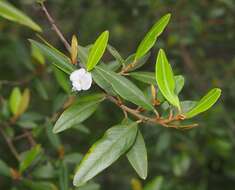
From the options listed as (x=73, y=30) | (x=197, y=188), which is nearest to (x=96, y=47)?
(x=197, y=188)

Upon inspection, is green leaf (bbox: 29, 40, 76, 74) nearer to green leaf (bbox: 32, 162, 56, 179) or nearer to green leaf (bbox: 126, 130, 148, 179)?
green leaf (bbox: 126, 130, 148, 179)

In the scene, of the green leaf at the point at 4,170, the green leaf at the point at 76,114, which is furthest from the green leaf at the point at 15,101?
the green leaf at the point at 76,114

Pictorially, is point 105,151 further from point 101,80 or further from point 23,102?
point 23,102

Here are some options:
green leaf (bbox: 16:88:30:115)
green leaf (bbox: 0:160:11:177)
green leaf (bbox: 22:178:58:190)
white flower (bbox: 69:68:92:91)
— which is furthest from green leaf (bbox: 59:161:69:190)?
white flower (bbox: 69:68:92:91)

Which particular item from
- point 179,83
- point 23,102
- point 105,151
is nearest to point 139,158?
point 105,151

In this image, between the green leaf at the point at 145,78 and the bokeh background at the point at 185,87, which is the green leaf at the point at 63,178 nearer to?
the green leaf at the point at 145,78
